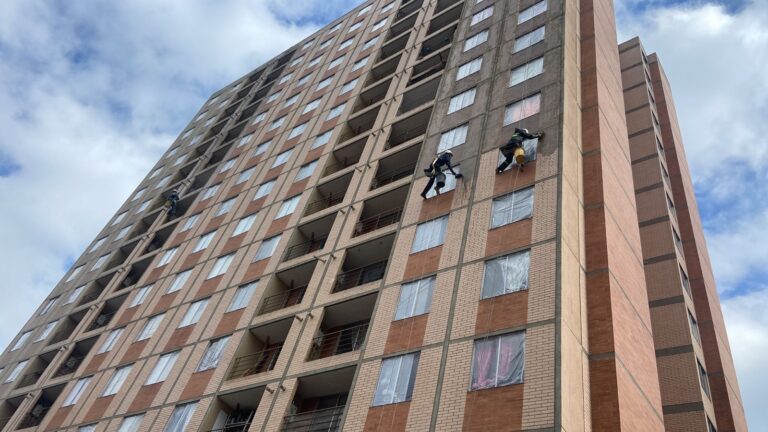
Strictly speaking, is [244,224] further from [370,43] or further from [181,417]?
[370,43]

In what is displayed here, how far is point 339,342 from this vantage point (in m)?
21.4

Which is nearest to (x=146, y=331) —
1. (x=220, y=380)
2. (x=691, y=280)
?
(x=220, y=380)

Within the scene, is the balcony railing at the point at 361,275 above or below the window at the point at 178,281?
below

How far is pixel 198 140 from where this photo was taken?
165 ft

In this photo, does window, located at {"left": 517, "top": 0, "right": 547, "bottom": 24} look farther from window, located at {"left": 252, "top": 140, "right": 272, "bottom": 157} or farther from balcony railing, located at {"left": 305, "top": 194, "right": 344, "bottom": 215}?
window, located at {"left": 252, "top": 140, "right": 272, "bottom": 157}

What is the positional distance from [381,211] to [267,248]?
18.7 feet

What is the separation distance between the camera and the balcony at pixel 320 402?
1833 cm

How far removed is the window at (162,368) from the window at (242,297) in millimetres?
2935

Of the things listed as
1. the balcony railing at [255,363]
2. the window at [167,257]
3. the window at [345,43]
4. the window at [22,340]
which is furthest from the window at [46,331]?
the window at [345,43]

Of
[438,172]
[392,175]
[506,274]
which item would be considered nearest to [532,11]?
[392,175]

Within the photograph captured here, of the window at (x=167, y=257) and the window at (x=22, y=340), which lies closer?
the window at (x=167, y=257)

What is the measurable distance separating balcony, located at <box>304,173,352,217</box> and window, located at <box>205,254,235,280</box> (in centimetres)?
450

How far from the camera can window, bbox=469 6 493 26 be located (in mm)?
32553

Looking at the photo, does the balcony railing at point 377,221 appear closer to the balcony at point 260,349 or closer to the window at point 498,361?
the balcony at point 260,349
